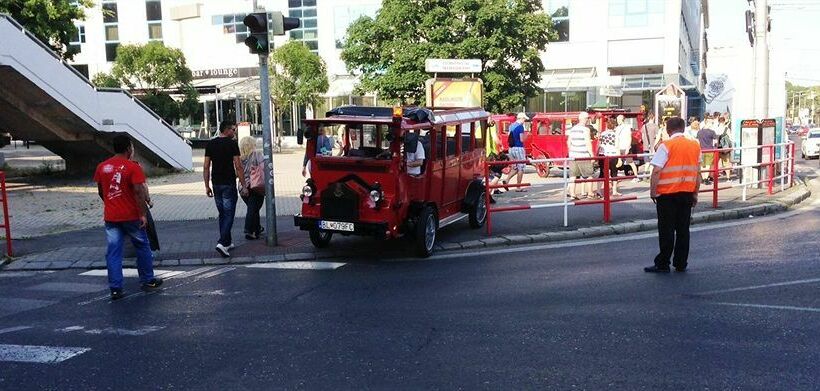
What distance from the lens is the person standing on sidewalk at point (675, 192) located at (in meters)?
8.28

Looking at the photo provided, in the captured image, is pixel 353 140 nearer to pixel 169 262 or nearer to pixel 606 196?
pixel 169 262

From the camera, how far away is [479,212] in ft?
39.4

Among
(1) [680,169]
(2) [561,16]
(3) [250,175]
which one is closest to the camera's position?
(1) [680,169]

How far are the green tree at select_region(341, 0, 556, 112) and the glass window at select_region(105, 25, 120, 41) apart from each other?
1174 inches

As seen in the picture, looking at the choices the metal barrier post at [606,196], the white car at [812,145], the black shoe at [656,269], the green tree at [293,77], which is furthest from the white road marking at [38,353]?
the green tree at [293,77]

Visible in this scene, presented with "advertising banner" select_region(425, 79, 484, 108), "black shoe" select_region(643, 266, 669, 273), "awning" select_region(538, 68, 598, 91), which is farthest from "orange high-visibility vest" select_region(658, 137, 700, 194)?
"awning" select_region(538, 68, 598, 91)

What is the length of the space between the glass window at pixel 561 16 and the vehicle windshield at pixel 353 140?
36.2m

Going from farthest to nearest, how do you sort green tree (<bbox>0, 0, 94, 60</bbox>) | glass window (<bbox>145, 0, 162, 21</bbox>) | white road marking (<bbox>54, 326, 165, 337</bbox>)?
1. glass window (<bbox>145, 0, 162, 21</bbox>)
2. green tree (<bbox>0, 0, 94, 60</bbox>)
3. white road marking (<bbox>54, 326, 165, 337</bbox>)

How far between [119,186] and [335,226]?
2843 millimetres

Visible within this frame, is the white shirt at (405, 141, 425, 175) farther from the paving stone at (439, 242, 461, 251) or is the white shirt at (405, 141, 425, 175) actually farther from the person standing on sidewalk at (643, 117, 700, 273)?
the person standing on sidewalk at (643, 117, 700, 273)

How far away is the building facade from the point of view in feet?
138

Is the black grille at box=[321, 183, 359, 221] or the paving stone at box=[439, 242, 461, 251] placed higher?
the black grille at box=[321, 183, 359, 221]

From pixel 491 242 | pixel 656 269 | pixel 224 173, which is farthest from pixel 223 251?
pixel 656 269

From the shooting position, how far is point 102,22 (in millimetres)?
55312
